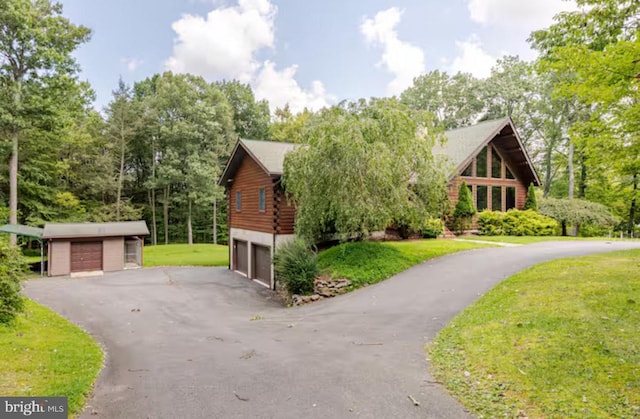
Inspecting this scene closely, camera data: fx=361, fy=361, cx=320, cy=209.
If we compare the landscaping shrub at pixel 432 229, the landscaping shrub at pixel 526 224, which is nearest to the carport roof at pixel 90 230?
the landscaping shrub at pixel 432 229

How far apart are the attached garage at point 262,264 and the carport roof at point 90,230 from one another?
8.23 meters

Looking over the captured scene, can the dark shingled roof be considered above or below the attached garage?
above

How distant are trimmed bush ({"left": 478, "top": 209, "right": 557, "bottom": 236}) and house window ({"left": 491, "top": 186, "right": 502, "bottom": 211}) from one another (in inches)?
44.7

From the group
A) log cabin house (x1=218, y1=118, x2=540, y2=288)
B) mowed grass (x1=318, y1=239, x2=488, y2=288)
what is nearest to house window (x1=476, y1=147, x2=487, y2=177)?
log cabin house (x1=218, y1=118, x2=540, y2=288)

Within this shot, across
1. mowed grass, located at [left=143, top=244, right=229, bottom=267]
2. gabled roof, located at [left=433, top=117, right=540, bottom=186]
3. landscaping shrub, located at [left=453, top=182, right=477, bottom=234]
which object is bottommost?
mowed grass, located at [left=143, top=244, right=229, bottom=267]

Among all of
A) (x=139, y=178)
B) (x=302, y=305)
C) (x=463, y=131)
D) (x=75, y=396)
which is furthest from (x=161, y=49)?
(x=75, y=396)

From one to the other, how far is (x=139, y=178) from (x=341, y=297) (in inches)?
1214

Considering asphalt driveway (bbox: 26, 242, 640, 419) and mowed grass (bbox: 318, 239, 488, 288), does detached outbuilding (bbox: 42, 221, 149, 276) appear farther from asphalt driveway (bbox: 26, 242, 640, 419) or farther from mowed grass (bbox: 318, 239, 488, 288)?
mowed grass (bbox: 318, 239, 488, 288)

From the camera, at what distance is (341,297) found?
1108cm

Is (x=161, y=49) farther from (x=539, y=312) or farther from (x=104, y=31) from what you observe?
(x=539, y=312)

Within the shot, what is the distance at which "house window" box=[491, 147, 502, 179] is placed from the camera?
73.3 feet

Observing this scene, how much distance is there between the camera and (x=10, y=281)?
7352mm

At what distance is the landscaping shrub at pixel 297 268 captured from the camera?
39.5ft

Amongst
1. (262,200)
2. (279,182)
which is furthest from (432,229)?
(262,200)
